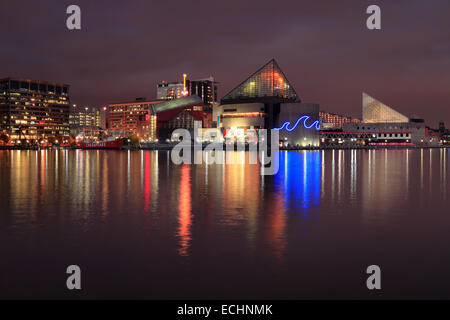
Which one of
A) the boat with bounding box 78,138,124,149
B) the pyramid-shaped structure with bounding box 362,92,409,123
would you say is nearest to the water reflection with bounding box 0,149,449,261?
the boat with bounding box 78,138,124,149

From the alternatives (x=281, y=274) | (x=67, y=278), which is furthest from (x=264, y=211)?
(x=67, y=278)

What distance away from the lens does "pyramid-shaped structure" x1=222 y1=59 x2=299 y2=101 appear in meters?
136

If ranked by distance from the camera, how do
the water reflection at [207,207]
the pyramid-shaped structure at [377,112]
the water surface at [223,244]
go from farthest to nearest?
the pyramid-shaped structure at [377,112] < the water reflection at [207,207] < the water surface at [223,244]

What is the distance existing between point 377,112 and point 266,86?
194ft

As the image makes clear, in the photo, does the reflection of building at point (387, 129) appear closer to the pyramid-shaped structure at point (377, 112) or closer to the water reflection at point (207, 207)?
the pyramid-shaped structure at point (377, 112)

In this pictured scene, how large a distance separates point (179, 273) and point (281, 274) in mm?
2165

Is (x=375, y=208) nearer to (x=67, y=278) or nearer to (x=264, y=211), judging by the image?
(x=264, y=211)

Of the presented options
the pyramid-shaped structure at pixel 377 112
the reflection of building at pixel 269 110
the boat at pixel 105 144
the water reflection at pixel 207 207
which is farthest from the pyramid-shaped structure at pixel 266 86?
the water reflection at pixel 207 207

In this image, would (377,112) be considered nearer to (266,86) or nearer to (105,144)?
(266,86)

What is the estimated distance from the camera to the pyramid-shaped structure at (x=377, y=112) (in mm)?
168750

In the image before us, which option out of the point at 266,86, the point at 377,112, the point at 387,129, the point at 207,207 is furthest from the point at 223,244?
the point at 377,112

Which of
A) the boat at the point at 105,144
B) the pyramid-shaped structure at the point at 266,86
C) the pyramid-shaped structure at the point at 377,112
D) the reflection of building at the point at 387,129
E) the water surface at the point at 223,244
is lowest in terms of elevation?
the water surface at the point at 223,244

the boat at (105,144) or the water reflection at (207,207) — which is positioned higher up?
the boat at (105,144)

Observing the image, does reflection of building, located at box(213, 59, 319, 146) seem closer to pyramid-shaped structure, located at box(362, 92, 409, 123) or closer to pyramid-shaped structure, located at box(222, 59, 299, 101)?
pyramid-shaped structure, located at box(222, 59, 299, 101)
